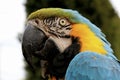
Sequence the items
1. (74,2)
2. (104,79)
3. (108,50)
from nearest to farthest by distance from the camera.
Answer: (104,79) → (108,50) → (74,2)

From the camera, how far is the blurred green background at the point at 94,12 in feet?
22.6

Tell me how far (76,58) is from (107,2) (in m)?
3.21

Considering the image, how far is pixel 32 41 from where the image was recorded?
4.14 meters

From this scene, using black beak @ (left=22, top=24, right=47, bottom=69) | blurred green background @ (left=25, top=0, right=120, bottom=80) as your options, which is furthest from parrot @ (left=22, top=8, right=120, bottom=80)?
blurred green background @ (left=25, top=0, right=120, bottom=80)

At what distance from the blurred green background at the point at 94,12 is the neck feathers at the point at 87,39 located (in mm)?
2587

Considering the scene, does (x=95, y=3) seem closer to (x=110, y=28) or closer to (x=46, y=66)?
(x=110, y=28)

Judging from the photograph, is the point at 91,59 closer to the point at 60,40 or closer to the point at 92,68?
the point at 92,68

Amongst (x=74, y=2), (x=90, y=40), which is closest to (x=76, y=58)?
(x=90, y=40)

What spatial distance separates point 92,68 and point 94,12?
9.86ft

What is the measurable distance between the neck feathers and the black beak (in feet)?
0.81

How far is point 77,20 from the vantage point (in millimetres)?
4227

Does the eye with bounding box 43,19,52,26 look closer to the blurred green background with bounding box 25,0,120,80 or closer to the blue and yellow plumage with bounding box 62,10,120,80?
the blue and yellow plumage with bounding box 62,10,120,80

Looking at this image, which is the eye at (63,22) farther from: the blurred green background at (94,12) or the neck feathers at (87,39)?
the blurred green background at (94,12)

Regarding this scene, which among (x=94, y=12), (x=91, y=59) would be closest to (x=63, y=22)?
(x=91, y=59)
